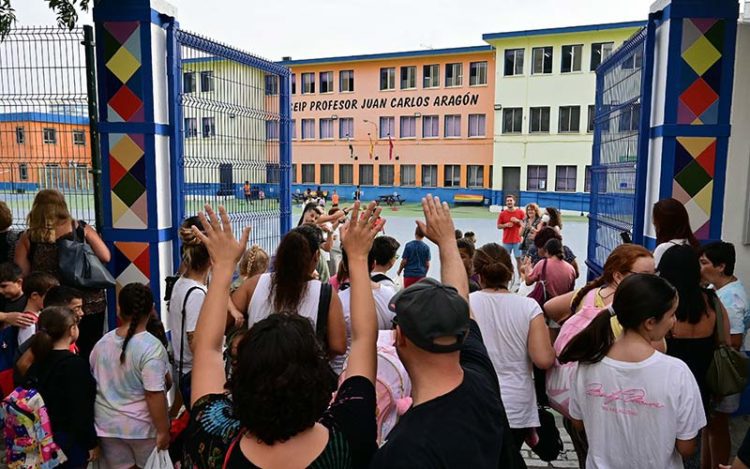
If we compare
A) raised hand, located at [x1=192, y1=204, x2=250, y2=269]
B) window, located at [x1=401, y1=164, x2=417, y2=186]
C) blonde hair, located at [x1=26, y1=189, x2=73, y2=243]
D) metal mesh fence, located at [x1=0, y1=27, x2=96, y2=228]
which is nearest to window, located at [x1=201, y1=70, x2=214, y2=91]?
metal mesh fence, located at [x1=0, y1=27, x2=96, y2=228]

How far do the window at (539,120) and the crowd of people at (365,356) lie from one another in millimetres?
29122

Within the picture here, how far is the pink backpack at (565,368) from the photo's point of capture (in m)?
2.94

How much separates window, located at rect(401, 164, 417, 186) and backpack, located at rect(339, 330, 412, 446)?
34320 mm

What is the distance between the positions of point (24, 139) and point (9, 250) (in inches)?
41.6

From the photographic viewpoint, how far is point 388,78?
3588cm

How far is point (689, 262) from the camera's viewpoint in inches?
127

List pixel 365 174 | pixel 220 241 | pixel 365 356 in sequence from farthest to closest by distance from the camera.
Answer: pixel 365 174, pixel 220 241, pixel 365 356

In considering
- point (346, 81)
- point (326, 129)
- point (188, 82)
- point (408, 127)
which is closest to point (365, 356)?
point (188, 82)

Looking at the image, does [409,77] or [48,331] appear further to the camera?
[409,77]

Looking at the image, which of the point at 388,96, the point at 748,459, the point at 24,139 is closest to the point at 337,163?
the point at 388,96

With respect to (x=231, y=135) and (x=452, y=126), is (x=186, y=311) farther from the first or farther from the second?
(x=452, y=126)

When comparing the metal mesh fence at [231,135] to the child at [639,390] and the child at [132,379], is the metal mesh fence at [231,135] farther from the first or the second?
the child at [639,390]

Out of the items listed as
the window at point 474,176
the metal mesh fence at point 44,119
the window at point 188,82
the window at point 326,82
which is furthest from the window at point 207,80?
the window at point 326,82

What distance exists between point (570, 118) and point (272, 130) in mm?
27051
